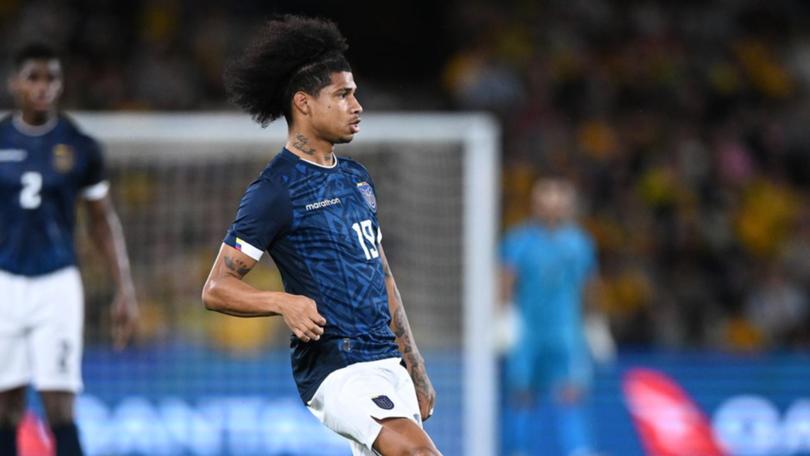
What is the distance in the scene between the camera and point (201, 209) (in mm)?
9453

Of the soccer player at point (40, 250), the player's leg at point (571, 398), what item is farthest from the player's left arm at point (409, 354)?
the player's leg at point (571, 398)

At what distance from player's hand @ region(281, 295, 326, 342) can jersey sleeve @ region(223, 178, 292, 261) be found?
27cm

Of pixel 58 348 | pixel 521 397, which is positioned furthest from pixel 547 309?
pixel 58 348

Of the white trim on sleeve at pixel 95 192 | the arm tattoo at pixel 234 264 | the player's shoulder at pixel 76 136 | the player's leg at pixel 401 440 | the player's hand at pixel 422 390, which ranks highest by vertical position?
the player's shoulder at pixel 76 136

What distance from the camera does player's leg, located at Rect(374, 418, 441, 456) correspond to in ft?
15.0

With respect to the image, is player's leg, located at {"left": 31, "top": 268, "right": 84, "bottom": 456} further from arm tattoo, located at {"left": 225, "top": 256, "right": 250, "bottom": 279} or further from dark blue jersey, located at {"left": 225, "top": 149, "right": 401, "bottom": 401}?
arm tattoo, located at {"left": 225, "top": 256, "right": 250, "bottom": 279}

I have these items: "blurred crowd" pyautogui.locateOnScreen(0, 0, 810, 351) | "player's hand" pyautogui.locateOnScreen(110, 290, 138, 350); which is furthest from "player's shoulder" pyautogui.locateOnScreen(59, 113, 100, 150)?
"blurred crowd" pyautogui.locateOnScreen(0, 0, 810, 351)

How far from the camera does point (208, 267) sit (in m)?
9.45

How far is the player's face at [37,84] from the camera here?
6.55m

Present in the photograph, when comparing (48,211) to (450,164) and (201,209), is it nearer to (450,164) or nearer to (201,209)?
(201,209)

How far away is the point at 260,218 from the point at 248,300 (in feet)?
0.96

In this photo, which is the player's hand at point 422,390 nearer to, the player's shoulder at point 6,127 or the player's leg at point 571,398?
the player's shoulder at point 6,127

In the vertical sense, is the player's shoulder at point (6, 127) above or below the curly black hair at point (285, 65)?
below

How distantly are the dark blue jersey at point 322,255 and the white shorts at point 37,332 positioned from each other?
6.04ft
